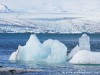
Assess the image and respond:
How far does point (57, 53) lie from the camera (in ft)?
203

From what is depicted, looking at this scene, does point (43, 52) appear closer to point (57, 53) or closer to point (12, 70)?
point (57, 53)

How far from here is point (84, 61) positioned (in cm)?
6031

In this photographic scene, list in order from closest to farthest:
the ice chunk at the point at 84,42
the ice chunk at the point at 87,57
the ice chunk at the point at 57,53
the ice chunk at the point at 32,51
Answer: the ice chunk at the point at 87,57, the ice chunk at the point at 57,53, the ice chunk at the point at 32,51, the ice chunk at the point at 84,42

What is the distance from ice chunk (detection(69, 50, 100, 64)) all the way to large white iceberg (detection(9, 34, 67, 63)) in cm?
215

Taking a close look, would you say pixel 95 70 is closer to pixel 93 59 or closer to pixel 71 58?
pixel 93 59

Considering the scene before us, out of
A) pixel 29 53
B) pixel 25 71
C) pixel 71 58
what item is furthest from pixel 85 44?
pixel 25 71

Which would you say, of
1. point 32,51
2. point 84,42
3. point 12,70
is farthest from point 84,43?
point 12,70

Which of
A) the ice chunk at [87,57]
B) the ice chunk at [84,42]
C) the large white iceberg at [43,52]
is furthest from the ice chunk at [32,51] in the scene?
the ice chunk at [87,57]

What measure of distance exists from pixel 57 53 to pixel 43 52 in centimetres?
223

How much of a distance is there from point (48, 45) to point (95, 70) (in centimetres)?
901

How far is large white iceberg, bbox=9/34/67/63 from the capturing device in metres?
62.1

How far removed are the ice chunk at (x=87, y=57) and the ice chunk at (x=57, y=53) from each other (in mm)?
1923

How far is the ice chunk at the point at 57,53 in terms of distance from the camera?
203ft

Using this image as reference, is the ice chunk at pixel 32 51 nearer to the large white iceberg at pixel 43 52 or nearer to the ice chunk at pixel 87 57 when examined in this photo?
the large white iceberg at pixel 43 52
